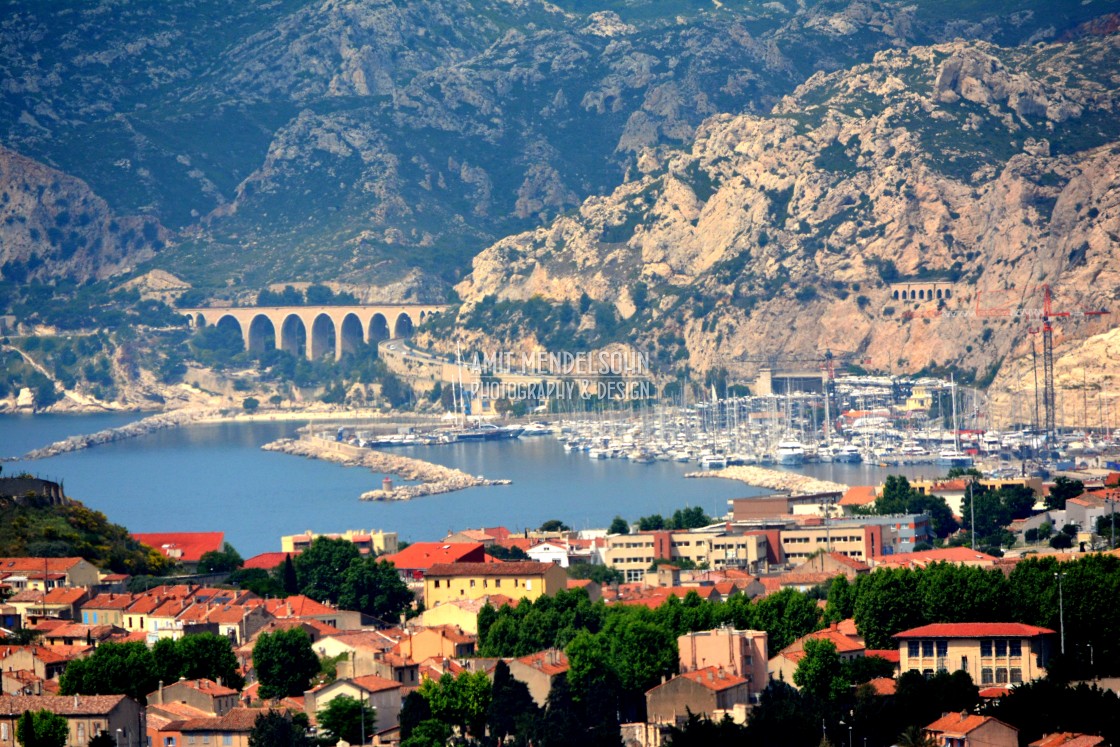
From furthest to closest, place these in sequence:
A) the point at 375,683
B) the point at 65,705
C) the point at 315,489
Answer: the point at 315,489, the point at 375,683, the point at 65,705

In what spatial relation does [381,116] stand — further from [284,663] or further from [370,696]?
[370,696]

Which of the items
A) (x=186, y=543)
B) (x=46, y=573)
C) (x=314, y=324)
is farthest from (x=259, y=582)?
(x=314, y=324)

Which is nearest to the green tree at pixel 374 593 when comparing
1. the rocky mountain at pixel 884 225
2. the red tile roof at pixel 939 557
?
the red tile roof at pixel 939 557

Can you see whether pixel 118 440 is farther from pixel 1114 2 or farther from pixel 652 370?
pixel 1114 2

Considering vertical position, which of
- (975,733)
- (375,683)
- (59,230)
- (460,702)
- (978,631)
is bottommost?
(975,733)

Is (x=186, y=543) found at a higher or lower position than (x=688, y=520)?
higher

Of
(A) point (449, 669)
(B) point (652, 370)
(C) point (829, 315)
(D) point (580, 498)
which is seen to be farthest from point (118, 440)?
(A) point (449, 669)

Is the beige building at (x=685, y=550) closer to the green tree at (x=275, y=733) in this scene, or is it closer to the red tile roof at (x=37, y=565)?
the red tile roof at (x=37, y=565)
